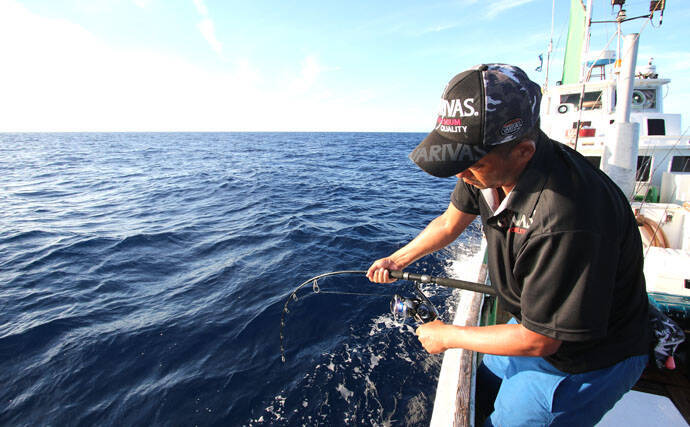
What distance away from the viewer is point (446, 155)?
4.07 feet

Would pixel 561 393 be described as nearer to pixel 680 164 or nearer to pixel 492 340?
pixel 492 340

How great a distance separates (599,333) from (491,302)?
3.35 m

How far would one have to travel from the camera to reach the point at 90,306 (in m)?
5.81

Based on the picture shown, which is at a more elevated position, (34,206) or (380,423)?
(34,206)

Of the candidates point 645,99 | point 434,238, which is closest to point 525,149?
point 434,238

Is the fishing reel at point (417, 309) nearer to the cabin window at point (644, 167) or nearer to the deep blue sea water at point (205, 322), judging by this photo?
the deep blue sea water at point (205, 322)

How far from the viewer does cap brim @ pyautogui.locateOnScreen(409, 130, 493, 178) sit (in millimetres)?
1200

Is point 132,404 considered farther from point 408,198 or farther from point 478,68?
point 408,198

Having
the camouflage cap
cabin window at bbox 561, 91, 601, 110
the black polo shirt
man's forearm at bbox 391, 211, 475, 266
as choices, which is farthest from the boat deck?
cabin window at bbox 561, 91, 601, 110

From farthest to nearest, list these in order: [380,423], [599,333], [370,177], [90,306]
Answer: [370,177] < [90,306] < [380,423] < [599,333]

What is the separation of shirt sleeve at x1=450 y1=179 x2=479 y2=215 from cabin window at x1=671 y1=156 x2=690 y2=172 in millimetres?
10477

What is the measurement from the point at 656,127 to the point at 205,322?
12.7m

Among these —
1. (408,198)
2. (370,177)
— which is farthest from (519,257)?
(370,177)

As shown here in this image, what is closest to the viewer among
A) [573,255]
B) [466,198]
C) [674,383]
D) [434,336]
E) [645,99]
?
[573,255]
